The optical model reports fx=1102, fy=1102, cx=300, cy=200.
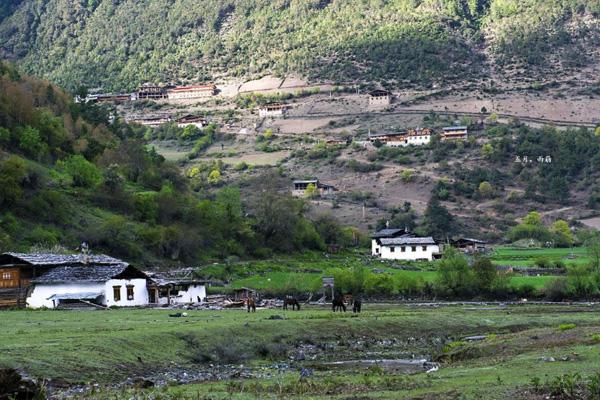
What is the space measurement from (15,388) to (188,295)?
49.1 m

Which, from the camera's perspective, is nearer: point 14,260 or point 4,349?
point 4,349

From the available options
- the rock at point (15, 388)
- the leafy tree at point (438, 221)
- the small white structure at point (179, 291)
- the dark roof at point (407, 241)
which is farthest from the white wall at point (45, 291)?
the leafy tree at point (438, 221)

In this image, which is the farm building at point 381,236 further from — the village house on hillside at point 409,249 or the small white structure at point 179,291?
the small white structure at point 179,291

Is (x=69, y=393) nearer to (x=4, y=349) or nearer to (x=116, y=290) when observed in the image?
(x=4, y=349)

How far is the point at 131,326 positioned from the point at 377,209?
12611 cm

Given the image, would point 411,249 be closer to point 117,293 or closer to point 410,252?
point 410,252

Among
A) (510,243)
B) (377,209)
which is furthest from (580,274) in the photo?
(377,209)

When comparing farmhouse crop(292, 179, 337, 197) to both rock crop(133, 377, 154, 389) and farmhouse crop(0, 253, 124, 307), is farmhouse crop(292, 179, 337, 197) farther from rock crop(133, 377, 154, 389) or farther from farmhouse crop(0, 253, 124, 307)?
rock crop(133, 377, 154, 389)

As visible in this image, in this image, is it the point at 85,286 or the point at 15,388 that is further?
the point at 85,286

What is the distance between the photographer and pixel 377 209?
171 metres

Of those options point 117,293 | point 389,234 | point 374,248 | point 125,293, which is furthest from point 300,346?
point 389,234

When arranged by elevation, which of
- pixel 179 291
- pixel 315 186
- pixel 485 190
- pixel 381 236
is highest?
pixel 315 186

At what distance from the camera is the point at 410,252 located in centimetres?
12419

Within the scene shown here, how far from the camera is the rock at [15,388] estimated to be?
2595 centimetres
